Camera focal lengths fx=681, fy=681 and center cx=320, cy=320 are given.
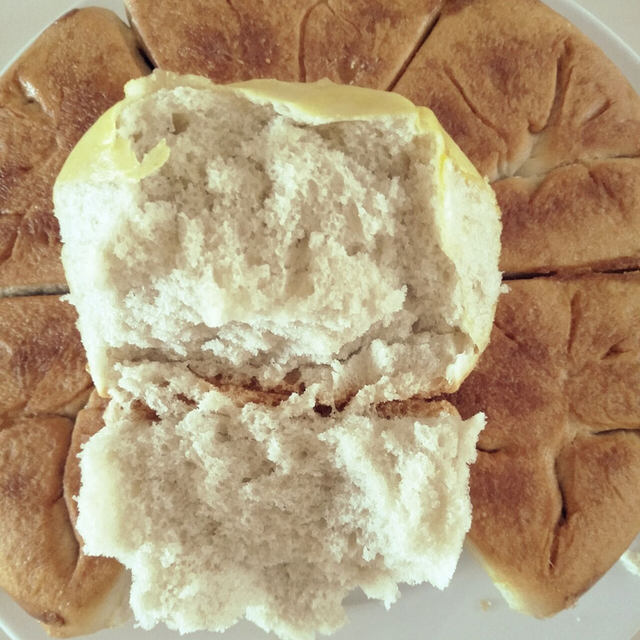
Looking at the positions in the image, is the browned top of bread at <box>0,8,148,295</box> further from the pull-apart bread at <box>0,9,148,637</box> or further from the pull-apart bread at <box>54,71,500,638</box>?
the pull-apart bread at <box>54,71,500,638</box>

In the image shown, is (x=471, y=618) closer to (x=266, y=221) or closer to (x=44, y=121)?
(x=266, y=221)

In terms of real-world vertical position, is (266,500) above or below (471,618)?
above

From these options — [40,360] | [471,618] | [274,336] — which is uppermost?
[274,336]

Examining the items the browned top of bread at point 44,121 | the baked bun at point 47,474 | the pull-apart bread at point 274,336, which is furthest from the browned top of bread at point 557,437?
the browned top of bread at point 44,121

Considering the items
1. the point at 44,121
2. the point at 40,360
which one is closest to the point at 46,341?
the point at 40,360

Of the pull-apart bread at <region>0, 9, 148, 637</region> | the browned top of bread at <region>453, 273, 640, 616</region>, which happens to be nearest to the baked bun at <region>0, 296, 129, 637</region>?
the pull-apart bread at <region>0, 9, 148, 637</region>

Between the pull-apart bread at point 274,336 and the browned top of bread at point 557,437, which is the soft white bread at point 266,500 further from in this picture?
the browned top of bread at point 557,437
